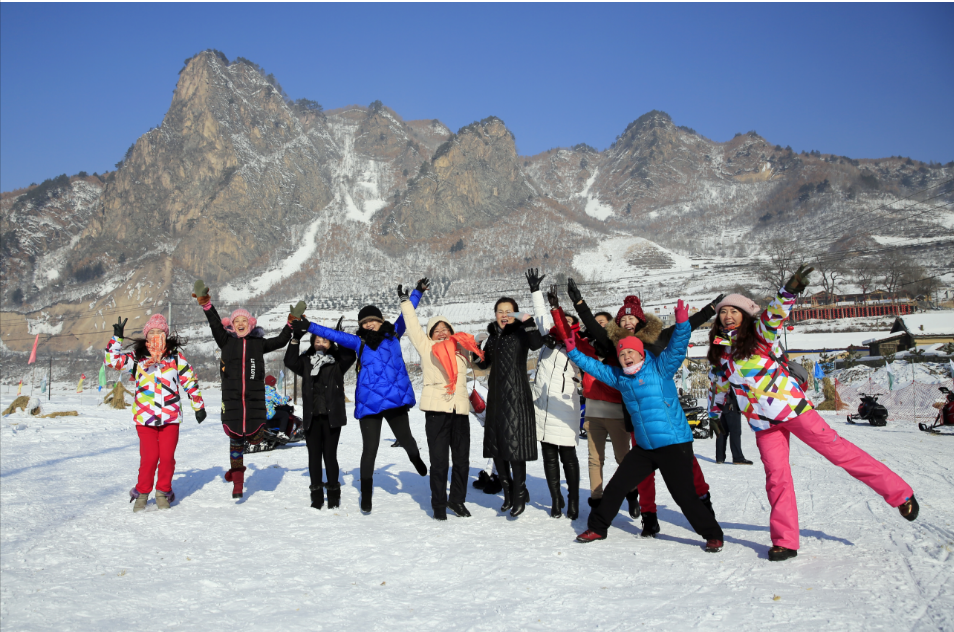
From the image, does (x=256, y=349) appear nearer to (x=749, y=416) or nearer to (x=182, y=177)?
(x=749, y=416)

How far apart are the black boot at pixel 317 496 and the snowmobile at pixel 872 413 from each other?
12.3m

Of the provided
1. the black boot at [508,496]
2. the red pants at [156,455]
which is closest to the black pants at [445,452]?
the black boot at [508,496]

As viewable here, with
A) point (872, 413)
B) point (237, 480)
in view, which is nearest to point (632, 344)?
point (237, 480)

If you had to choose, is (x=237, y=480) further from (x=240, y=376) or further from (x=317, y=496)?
(x=240, y=376)

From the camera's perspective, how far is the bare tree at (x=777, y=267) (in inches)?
2500

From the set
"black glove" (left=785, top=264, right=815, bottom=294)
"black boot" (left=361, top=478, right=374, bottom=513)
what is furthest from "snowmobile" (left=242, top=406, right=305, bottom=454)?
"black glove" (left=785, top=264, right=815, bottom=294)

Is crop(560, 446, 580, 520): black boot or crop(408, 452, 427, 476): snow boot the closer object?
crop(560, 446, 580, 520): black boot

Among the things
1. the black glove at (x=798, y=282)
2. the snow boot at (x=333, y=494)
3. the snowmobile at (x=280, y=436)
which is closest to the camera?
the black glove at (x=798, y=282)

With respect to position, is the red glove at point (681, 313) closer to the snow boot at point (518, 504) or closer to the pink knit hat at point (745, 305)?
the pink knit hat at point (745, 305)

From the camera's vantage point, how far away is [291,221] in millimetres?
143000

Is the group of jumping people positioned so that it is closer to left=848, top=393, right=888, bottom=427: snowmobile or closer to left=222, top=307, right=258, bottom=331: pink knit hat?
left=222, top=307, right=258, bottom=331: pink knit hat

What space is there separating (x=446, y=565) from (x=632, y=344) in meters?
1.85

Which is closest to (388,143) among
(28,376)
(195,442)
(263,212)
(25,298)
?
(263,212)

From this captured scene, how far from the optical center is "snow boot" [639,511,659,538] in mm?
4316
